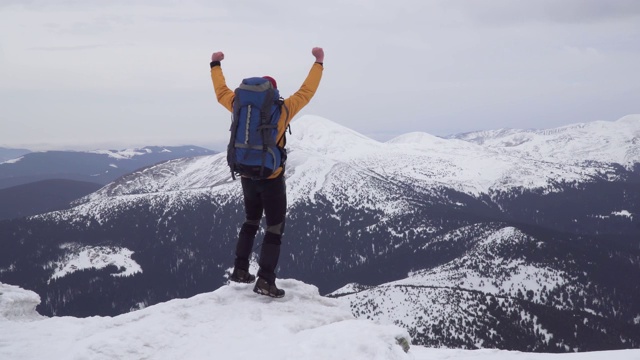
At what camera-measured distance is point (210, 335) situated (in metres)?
10.5

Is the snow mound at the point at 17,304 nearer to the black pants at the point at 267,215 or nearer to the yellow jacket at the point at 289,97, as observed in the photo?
the black pants at the point at 267,215

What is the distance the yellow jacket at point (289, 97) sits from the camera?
1165 centimetres

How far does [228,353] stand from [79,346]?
3115 mm

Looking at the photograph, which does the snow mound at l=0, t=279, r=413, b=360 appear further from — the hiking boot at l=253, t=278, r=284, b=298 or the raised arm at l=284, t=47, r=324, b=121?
the raised arm at l=284, t=47, r=324, b=121

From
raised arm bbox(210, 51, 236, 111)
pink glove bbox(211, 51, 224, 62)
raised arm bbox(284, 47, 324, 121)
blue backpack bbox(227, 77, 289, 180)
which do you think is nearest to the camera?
blue backpack bbox(227, 77, 289, 180)

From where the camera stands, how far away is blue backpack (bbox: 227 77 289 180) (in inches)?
439

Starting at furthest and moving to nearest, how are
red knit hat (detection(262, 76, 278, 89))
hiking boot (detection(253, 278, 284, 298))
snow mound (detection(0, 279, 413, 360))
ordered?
1. hiking boot (detection(253, 278, 284, 298))
2. red knit hat (detection(262, 76, 278, 89))
3. snow mound (detection(0, 279, 413, 360))

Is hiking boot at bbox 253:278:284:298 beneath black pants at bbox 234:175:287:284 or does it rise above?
beneath

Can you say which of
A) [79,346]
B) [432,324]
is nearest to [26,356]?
[79,346]

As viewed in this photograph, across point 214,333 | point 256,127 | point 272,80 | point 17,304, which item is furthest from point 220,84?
point 17,304

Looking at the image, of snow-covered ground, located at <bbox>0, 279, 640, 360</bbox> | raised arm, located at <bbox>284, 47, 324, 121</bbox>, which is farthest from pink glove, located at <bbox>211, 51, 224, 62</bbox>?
snow-covered ground, located at <bbox>0, 279, 640, 360</bbox>

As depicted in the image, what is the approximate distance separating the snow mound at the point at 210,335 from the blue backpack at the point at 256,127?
3784 millimetres

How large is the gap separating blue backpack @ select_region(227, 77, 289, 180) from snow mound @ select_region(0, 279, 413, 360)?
3.78 m

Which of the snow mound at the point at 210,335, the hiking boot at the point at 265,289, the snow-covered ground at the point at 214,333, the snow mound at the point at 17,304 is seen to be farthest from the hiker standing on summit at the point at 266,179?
the snow mound at the point at 17,304
